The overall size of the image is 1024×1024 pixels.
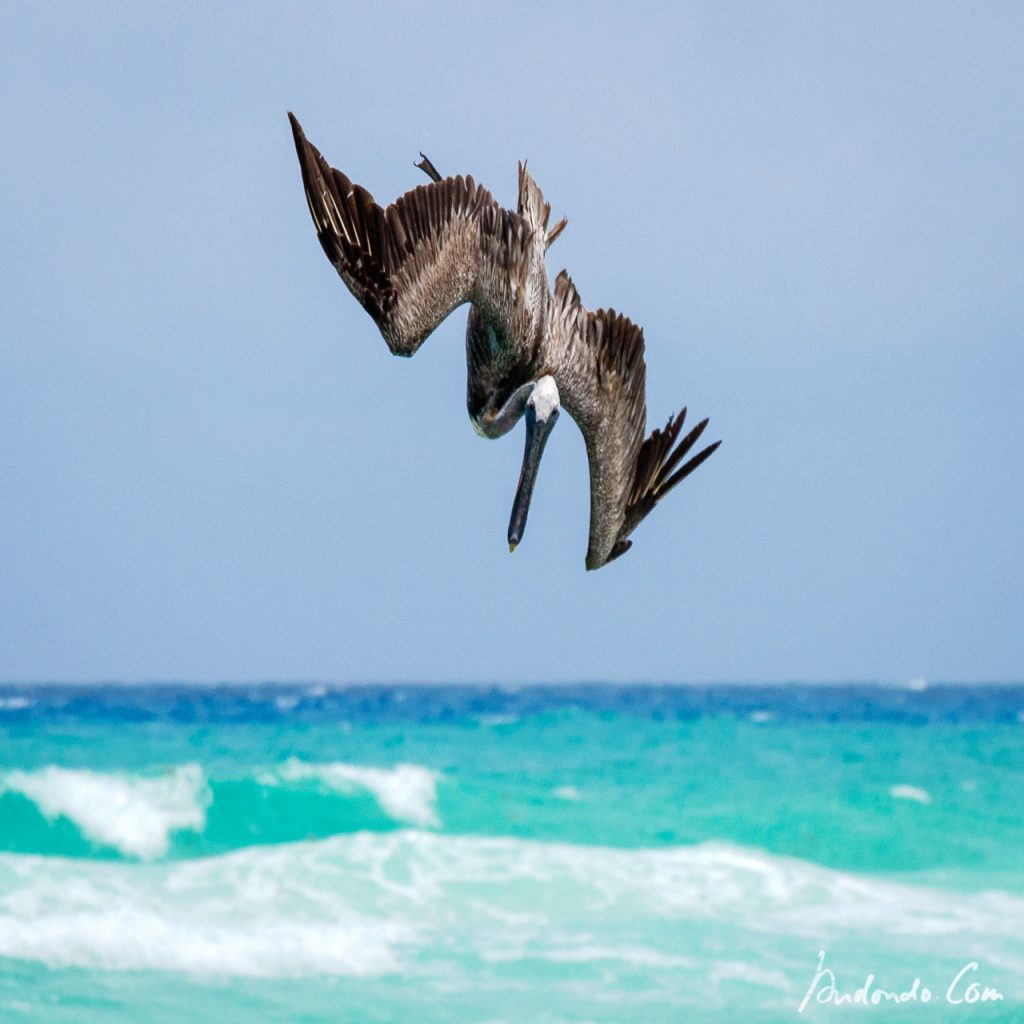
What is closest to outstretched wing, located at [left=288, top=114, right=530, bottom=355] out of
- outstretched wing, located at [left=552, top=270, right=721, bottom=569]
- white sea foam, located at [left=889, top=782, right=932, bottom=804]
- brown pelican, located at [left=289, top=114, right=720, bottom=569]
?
brown pelican, located at [left=289, top=114, right=720, bottom=569]

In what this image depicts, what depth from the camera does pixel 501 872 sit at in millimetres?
16547

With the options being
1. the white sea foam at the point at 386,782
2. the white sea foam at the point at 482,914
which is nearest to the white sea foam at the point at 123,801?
the white sea foam at the point at 386,782

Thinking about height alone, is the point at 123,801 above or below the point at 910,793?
below

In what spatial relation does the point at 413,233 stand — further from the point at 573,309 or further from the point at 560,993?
the point at 560,993

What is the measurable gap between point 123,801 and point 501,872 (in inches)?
271

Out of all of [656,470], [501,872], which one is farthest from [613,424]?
[501,872]

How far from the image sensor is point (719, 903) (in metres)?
15.4

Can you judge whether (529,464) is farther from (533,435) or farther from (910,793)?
(910,793)

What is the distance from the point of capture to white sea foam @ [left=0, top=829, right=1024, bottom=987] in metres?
13.4

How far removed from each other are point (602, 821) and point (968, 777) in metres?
7.47

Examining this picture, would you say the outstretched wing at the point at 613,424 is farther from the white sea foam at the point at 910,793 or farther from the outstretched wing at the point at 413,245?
the white sea foam at the point at 910,793

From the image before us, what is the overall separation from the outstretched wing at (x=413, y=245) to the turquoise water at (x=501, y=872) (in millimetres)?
8968

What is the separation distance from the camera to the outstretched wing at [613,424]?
4.80 meters

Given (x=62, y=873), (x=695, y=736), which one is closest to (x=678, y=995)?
(x=62, y=873)
